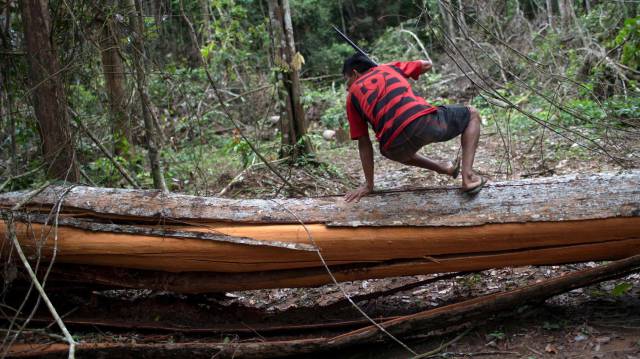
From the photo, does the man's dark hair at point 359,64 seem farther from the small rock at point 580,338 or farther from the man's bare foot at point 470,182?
the small rock at point 580,338

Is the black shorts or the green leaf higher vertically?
the black shorts

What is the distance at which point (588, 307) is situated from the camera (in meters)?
3.64

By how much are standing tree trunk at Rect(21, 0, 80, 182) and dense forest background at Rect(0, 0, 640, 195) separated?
11 millimetres

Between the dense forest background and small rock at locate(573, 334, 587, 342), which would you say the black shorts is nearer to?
the dense forest background

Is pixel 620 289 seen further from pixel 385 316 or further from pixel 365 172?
pixel 365 172

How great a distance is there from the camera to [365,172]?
3.88 metres

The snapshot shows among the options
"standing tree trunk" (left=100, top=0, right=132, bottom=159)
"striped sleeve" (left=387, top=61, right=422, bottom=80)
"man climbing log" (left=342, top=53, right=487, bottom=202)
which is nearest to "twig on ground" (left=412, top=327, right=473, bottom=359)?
"man climbing log" (left=342, top=53, right=487, bottom=202)

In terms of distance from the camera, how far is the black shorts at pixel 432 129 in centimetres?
361

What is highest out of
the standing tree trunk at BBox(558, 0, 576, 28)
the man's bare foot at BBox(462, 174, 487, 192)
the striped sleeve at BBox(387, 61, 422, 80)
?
the standing tree trunk at BBox(558, 0, 576, 28)

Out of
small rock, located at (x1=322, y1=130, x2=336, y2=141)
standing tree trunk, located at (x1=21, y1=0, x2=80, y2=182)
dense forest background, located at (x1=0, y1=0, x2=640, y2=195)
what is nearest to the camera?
standing tree trunk, located at (x1=21, y1=0, x2=80, y2=182)

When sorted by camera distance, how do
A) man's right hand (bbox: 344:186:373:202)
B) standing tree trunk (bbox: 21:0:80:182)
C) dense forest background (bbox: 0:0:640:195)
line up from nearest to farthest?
man's right hand (bbox: 344:186:373:202)
standing tree trunk (bbox: 21:0:80:182)
dense forest background (bbox: 0:0:640:195)

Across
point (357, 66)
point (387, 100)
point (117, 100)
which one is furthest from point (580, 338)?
point (117, 100)

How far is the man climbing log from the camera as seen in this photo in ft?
11.8

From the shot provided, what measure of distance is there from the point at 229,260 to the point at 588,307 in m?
2.48
